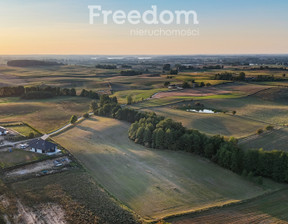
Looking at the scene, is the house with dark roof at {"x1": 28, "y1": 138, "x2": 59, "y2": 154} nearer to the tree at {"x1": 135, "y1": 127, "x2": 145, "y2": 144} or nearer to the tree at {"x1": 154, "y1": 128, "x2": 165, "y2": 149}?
the tree at {"x1": 135, "y1": 127, "x2": 145, "y2": 144}

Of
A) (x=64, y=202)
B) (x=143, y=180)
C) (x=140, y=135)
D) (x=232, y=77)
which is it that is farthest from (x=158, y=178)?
(x=232, y=77)

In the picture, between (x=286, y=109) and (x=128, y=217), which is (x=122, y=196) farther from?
(x=286, y=109)

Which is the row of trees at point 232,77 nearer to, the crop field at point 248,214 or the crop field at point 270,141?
the crop field at point 270,141

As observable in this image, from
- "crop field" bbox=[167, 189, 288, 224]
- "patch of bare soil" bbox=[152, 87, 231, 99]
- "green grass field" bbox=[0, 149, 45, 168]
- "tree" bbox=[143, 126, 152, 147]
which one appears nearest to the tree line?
"tree" bbox=[143, 126, 152, 147]

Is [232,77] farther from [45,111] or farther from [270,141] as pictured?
[45,111]

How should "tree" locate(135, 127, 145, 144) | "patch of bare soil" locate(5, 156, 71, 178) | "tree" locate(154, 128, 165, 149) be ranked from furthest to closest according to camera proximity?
1. "tree" locate(135, 127, 145, 144)
2. "tree" locate(154, 128, 165, 149)
3. "patch of bare soil" locate(5, 156, 71, 178)

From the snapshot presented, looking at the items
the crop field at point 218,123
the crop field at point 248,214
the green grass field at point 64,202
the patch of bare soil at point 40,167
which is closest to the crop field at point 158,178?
the crop field at point 248,214

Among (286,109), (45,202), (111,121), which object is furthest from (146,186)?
(286,109)
